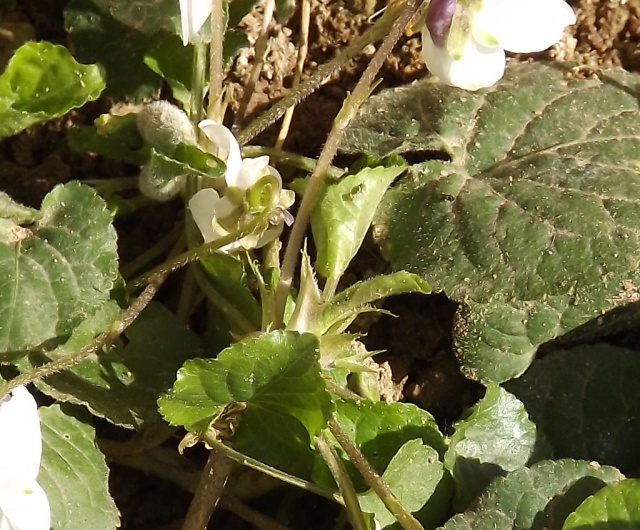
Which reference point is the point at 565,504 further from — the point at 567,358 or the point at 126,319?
the point at 126,319

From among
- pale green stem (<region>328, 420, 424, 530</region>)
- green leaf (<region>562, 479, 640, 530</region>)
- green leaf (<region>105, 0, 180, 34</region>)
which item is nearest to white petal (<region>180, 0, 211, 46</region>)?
green leaf (<region>105, 0, 180, 34</region>)

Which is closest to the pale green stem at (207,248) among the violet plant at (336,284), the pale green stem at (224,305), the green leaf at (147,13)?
the violet plant at (336,284)

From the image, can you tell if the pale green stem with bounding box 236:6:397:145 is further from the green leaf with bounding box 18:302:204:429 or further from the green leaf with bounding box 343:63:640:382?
the green leaf with bounding box 18:302:204:429

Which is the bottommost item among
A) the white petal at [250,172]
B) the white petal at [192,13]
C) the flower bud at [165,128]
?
the white petal at [250,172]

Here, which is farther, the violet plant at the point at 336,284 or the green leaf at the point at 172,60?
the green leaf at the point at 172,60

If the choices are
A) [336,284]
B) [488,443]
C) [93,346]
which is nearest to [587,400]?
[488,443]

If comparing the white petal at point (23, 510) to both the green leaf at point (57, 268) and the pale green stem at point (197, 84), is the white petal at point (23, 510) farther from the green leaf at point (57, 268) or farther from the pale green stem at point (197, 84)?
the pale green stem at point (197, 84)

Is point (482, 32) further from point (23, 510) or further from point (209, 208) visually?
point (23, 510)
